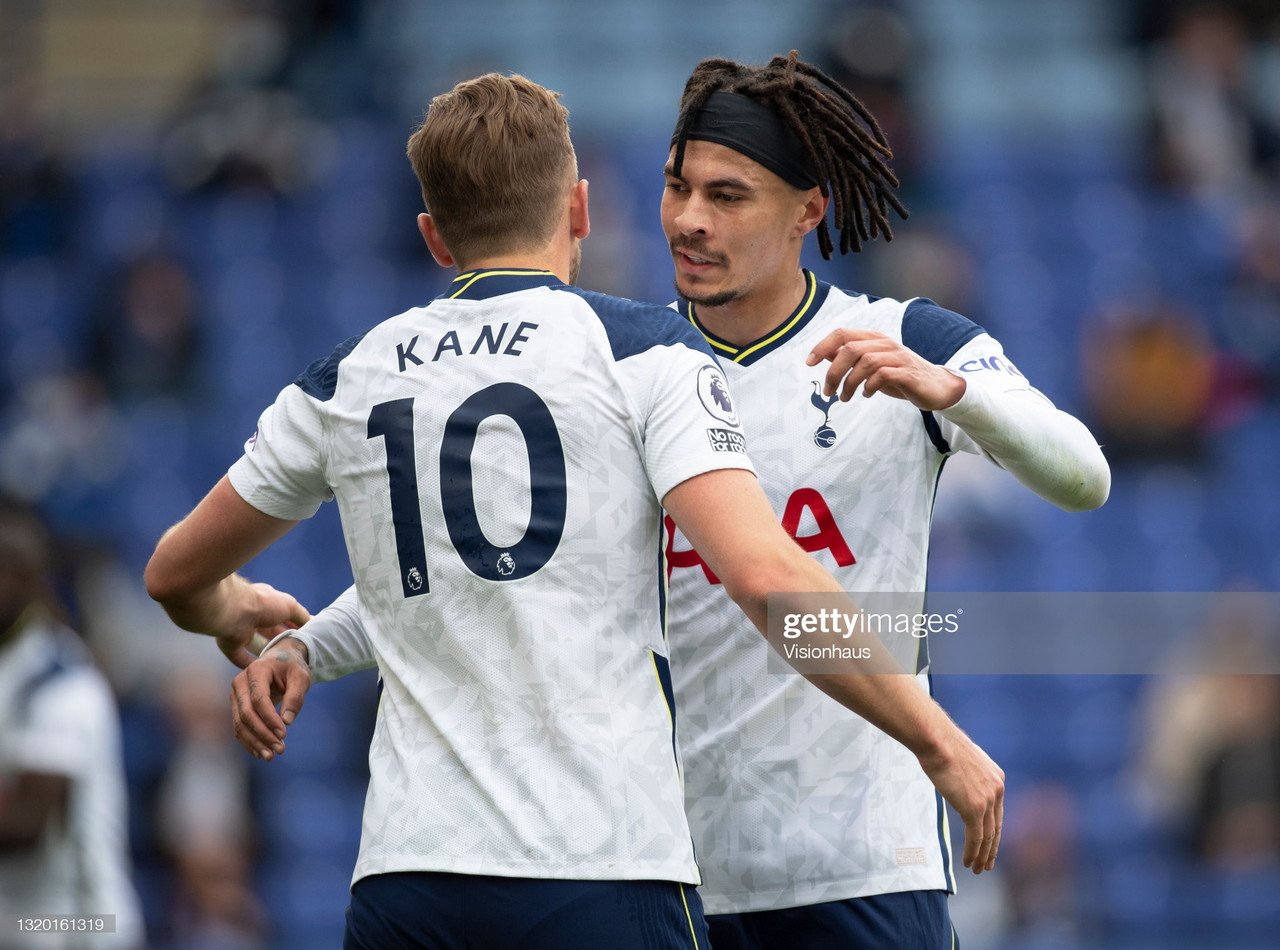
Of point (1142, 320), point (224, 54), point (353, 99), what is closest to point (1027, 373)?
point (1142, 320)

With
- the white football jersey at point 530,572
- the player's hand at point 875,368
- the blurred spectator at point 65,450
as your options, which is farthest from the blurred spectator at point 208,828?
the player's hand at point 875,368

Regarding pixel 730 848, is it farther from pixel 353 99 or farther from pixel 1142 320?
pixel 353 99

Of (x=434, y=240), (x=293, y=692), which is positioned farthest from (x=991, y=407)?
Result: (x=293, y=692)

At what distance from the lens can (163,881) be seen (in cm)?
951

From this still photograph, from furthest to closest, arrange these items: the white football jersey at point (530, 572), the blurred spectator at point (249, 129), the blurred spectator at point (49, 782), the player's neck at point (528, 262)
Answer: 1. the blurred spectator at point (249, 129)
2. the blurred spectator at point (49, 782)
3. the player's neck at point (528, 262)
4. the white football jersey at point (530, 572)

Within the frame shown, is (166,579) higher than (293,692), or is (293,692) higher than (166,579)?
(166,579)

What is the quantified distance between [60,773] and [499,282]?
3.11m

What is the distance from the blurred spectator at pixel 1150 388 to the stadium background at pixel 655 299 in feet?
0.07

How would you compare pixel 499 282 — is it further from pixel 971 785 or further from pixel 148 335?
pixel 148 335

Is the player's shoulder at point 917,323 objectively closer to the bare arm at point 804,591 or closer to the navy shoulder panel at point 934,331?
the navy shoulder panel at point 934,331

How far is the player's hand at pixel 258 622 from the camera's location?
3.80 meters

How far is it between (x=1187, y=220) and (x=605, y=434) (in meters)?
10.9

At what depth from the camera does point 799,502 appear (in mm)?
3885

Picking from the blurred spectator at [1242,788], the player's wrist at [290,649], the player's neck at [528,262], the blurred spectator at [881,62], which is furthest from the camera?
the blurred spectator at [881,62]
